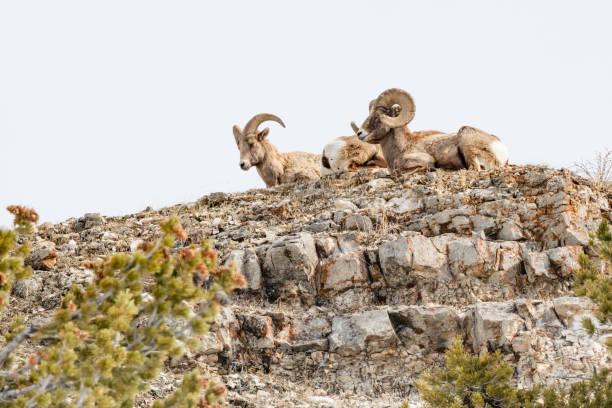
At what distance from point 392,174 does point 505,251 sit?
4578mm

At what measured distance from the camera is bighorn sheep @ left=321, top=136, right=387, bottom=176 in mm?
14640

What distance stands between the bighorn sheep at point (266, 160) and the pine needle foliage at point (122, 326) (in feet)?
39.7

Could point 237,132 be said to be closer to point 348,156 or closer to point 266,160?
point 266,160

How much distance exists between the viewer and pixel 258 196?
42.5ft

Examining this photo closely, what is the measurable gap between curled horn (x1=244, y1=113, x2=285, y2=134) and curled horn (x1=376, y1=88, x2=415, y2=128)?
352cm

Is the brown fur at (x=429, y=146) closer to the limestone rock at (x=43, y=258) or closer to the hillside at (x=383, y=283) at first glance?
the hillside at (x=383, y=283)

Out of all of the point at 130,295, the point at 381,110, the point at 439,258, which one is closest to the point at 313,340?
the point at 439,258

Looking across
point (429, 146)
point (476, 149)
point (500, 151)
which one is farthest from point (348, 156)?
point (500, 151)

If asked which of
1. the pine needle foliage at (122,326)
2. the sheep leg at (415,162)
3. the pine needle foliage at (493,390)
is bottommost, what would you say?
the pine needle foliage at (493,390)

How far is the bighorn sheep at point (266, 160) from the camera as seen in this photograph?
16266mm

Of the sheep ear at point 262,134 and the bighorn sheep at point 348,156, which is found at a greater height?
the sheep ear at point 262,134

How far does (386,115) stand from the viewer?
13.8 m

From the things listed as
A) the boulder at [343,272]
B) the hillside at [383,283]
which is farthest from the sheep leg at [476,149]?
the boulder at [343,272]

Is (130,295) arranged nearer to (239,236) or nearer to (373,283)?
(373,283)
